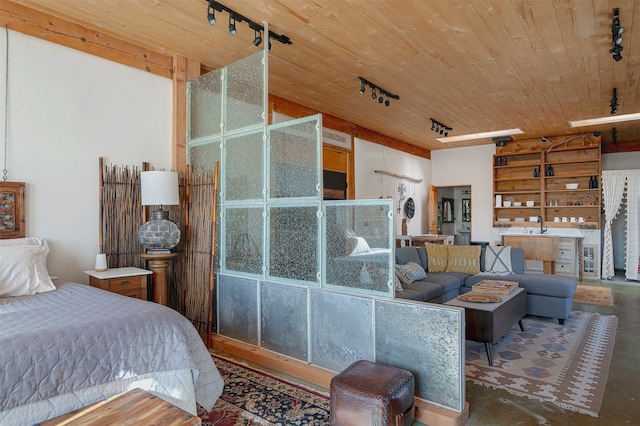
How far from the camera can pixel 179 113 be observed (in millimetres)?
4020

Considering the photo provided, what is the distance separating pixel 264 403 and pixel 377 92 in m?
4.02

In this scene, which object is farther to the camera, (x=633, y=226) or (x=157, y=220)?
(x=633, y=226)

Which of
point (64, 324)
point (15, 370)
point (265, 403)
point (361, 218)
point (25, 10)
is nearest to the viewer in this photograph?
point (15, 370)

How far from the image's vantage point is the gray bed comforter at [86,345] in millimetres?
1562

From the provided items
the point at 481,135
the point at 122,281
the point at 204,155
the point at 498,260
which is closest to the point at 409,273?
the point at 498,260

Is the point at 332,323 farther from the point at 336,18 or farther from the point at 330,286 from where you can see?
the point at 336,18

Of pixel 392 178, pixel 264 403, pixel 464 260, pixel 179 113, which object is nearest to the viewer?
pixel 264 403

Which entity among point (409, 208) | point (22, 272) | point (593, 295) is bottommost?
point (593, 295)

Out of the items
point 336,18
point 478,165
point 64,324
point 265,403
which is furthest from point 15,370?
point 478,165

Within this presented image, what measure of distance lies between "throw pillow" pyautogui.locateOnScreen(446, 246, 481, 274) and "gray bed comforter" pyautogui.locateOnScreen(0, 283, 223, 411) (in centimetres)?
386

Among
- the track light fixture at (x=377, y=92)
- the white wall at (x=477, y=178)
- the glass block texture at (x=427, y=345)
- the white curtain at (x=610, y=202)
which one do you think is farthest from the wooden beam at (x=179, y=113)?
the white curtain at (x=610, y=202)

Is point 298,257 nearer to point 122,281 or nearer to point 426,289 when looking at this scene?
point 122,281

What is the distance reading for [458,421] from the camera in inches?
88.7

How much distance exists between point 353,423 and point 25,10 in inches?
148
